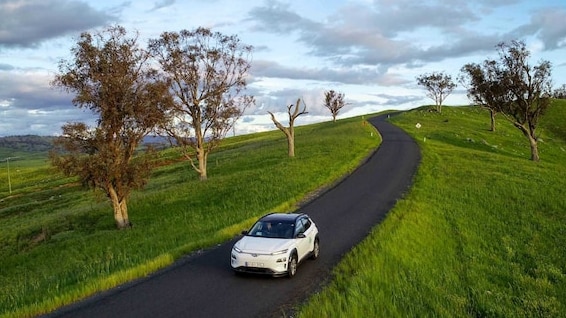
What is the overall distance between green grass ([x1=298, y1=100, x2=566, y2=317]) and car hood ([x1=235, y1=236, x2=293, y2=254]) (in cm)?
186

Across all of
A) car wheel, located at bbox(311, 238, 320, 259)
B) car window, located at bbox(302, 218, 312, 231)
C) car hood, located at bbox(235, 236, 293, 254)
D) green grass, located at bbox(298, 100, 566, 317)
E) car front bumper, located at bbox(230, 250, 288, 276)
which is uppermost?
car window, located at bbox(302, 218, 312, 231)

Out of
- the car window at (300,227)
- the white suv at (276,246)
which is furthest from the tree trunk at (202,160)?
the car window at (300,227)

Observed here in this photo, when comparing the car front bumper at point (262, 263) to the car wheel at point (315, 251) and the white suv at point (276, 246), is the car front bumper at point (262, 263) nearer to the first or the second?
the white suv at point (276, 246)

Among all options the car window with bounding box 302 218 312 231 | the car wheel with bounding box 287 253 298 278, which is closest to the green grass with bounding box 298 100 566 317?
the car wheel with bounding box 287 253 298 278

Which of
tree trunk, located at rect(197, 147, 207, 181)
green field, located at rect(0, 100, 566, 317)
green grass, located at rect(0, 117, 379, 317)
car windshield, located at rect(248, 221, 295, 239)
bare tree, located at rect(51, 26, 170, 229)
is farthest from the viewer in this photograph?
tree trunk, located at rect(197, 147, 207, 181)

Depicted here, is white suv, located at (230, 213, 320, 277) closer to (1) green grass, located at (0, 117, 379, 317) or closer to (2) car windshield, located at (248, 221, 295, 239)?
(2) car windshield, located at (248, 221, 295, 239)

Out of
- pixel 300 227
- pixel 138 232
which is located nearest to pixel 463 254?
pixel 300 227

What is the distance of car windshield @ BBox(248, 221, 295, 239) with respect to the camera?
1536 centimetres

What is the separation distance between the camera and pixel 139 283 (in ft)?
45.3

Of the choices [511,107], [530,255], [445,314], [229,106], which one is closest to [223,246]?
[445,314]

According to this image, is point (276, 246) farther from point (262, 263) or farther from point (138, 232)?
point (138, 232)

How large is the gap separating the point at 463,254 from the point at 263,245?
806 centimetres

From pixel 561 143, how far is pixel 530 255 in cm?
6762

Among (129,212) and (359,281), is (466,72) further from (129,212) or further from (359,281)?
(359,281)
